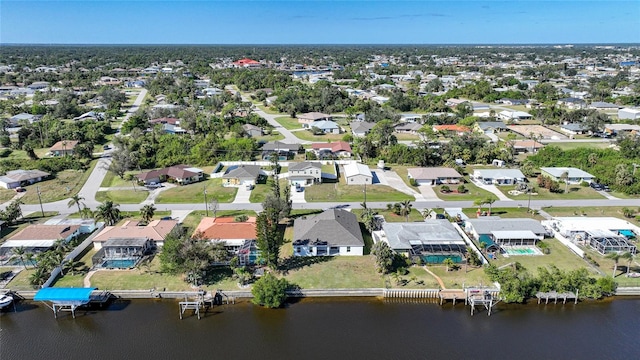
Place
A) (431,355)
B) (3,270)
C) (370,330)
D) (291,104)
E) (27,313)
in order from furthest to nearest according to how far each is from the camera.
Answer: (291,104) < (3,270) < (27,313) < (370,330) < (431,355)

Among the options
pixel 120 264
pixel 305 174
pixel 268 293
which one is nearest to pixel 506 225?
pixel 268 293

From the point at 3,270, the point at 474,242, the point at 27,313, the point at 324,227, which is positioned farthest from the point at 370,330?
the point at 3,270

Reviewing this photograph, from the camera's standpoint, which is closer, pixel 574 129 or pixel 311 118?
pixel 574 129

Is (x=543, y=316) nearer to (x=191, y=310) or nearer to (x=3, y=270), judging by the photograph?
(x=191, y=310)

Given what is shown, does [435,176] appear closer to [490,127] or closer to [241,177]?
[241,177]

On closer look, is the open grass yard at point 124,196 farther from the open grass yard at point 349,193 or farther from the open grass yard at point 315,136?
the open grass yard at point 315,136

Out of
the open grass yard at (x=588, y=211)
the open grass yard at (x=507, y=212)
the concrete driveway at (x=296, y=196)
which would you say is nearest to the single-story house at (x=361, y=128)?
the concrete driveway at (x=296, y=196)
